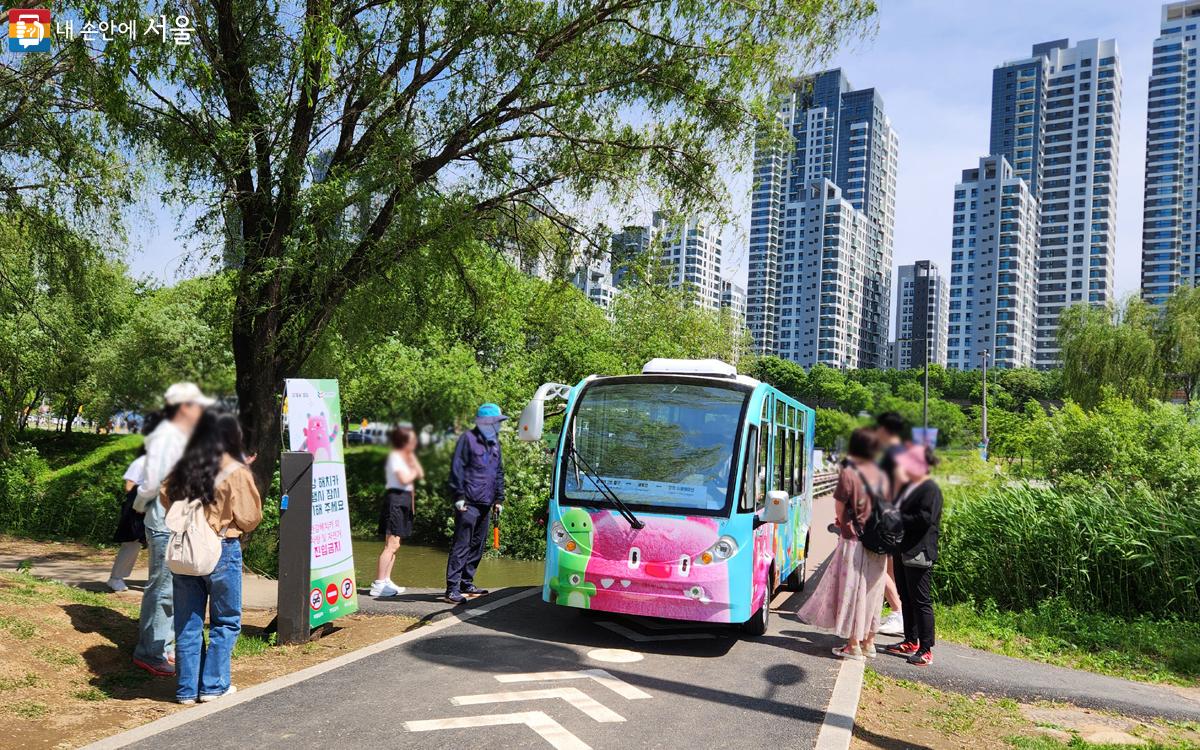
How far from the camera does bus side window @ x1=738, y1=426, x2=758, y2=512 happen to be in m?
7.96

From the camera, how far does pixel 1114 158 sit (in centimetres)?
10481

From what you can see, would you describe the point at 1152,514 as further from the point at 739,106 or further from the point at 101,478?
the point at 101,478

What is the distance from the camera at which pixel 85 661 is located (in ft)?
→ 22.4

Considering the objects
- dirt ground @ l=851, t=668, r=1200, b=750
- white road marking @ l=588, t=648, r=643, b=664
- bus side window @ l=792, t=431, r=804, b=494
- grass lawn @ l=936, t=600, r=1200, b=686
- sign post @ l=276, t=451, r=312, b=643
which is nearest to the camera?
dirt ground @ l=851, t=668, r=1200, b=750

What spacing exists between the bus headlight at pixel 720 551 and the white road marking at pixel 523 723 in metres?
2.29

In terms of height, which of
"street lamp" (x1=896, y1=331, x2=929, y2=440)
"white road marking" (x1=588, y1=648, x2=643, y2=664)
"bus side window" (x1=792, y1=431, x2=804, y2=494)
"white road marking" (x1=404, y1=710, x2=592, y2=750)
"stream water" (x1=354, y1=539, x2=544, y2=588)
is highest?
"street lamp" (x1=896, y1=331, x2=929, y2=440)

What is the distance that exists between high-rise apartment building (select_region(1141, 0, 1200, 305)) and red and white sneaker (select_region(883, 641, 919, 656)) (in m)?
134

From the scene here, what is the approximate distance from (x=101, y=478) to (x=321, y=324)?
12425 mm

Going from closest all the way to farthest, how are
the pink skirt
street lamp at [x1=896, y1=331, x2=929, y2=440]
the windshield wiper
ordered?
street lamp at [x1=896, y1=331, x2=929, y2=440] < the pink skirt < the windshield wiper

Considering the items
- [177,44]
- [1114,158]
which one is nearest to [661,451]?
[177,44]

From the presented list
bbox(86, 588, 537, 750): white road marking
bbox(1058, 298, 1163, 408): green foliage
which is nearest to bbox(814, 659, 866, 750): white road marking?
bbox(86, 588, 537, 750): white road marking

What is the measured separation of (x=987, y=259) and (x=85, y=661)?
713 centimetres

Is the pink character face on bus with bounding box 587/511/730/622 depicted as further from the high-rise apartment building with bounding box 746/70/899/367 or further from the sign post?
the high-rise apartment building with bounding box 746/70/899/367

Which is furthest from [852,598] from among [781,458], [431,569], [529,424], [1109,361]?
[1109,361]
